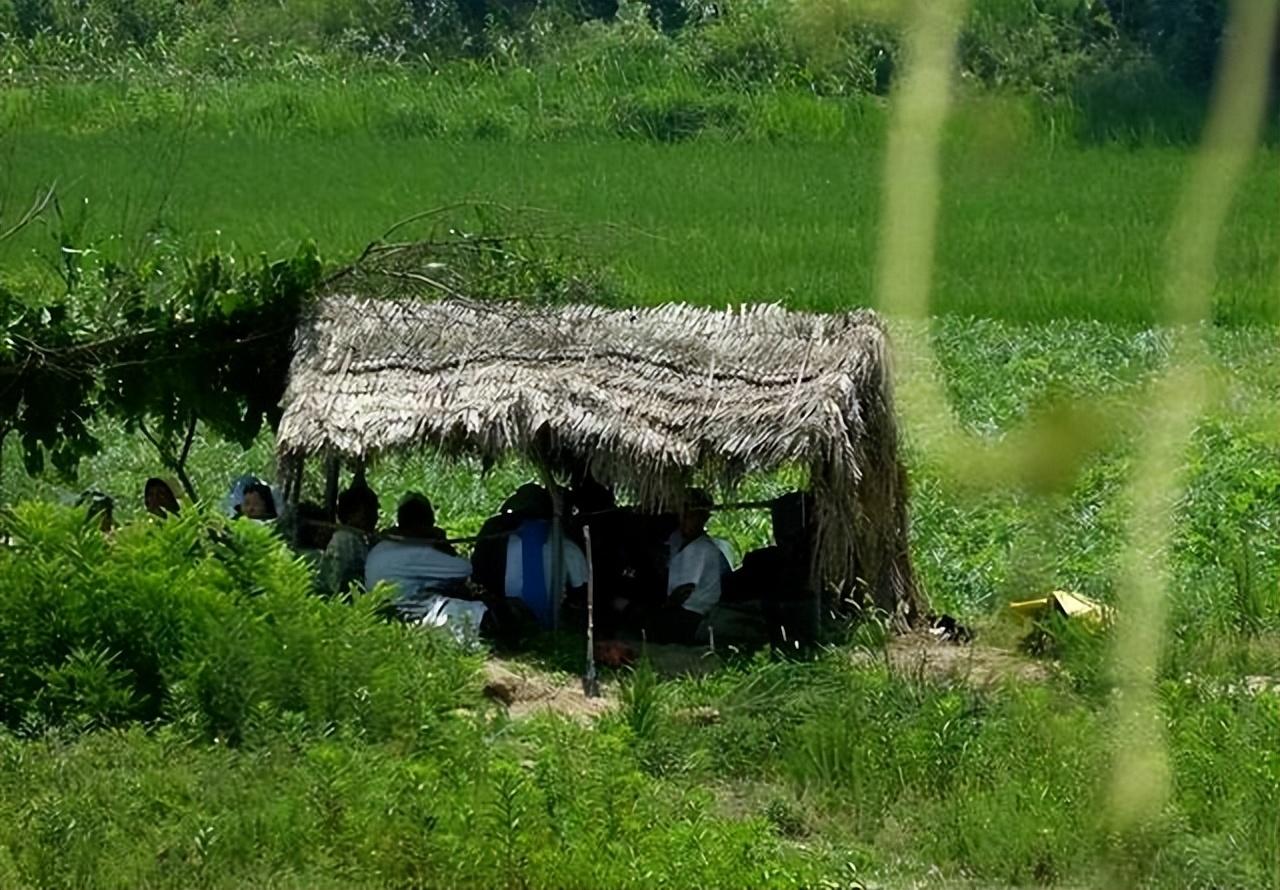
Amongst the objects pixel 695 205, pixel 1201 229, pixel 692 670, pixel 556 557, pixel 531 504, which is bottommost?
pixel 692 670

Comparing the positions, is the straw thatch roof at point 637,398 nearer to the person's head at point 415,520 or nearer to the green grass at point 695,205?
the person's head at point 415,520

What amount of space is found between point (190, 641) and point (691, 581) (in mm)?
2957

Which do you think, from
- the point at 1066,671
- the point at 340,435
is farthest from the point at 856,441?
the point at 340,435

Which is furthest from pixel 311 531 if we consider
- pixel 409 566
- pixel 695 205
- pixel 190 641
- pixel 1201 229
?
pixel 695 205

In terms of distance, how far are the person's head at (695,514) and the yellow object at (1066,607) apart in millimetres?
1393

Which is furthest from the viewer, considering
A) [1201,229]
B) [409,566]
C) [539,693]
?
[409,566]

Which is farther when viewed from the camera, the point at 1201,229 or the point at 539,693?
the point at 539,693

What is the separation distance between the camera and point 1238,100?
1.52m

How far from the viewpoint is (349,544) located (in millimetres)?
9547

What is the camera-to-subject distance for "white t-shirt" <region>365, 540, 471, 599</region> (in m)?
9.26

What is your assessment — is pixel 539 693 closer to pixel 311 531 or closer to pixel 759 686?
pixel 759 686

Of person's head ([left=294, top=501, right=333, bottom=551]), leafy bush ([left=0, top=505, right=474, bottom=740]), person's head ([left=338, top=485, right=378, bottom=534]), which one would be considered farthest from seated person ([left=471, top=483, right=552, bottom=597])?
leafy bush ([left=0, top=505, right=474, bottom=740])

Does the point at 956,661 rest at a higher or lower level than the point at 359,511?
lower

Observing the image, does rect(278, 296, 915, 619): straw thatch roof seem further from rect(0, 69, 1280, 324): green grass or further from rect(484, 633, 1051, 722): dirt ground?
rect(0, 69, 1280, 324): green grass
